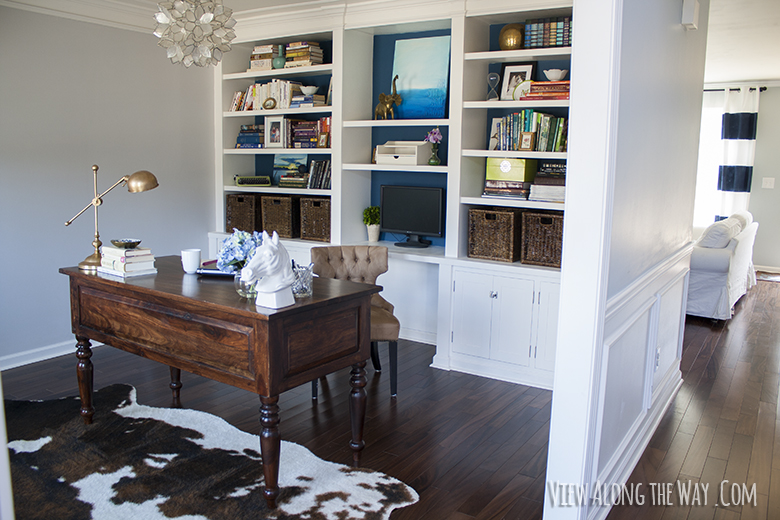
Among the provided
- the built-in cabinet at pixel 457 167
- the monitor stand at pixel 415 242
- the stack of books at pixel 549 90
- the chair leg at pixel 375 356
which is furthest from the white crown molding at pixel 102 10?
the chair leg at pixel 375 356

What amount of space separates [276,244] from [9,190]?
2.75 m

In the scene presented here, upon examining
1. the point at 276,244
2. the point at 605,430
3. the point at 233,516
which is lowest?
the point at 233,516

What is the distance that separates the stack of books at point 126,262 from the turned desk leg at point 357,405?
118cm

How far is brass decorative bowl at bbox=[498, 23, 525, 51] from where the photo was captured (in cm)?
403

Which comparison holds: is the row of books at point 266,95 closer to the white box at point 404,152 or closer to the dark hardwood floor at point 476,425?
the white box at point 404,152

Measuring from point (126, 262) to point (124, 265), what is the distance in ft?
0.06

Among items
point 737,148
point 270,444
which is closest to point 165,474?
point 270,444

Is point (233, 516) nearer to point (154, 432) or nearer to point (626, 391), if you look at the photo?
point (154, 432)

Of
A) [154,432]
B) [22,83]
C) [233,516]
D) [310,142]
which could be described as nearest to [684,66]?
[310,142]

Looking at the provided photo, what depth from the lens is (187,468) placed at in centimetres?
278

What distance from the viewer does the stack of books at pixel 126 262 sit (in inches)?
119

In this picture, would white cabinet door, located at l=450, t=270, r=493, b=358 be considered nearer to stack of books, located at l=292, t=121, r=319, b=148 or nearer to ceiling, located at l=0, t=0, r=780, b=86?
stack of books, located at l=292, t=121, r=319, b=148

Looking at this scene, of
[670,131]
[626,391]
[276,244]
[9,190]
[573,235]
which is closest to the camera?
[573,235]

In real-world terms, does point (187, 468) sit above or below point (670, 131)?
below
